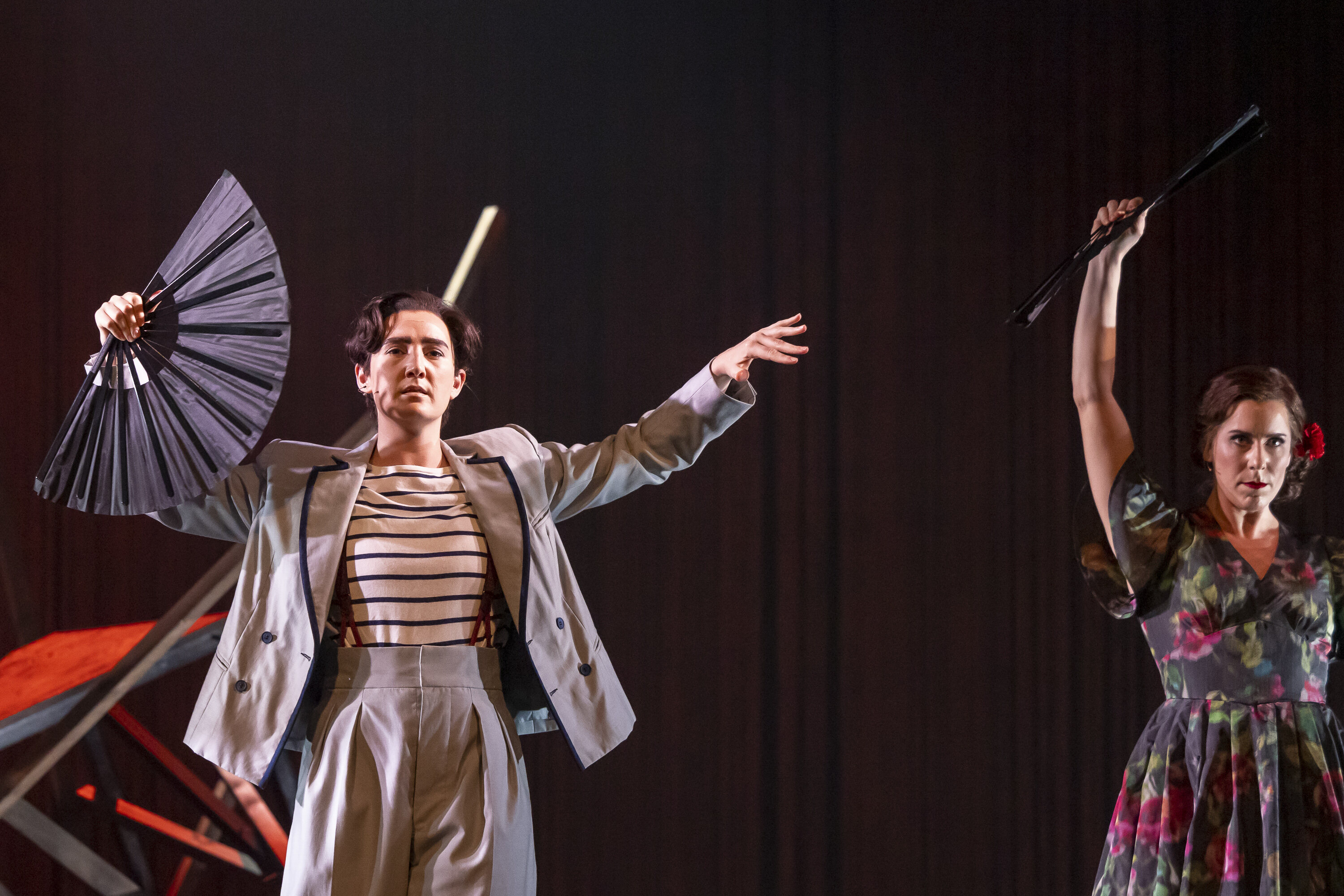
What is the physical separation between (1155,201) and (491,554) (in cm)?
129

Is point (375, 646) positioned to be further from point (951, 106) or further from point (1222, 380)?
point (951, 106)

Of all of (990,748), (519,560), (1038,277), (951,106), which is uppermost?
(951,106)

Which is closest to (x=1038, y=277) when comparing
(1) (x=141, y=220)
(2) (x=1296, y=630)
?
(2) (x=1296, y=630)

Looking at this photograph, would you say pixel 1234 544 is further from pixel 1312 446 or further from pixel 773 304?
pixel 773 304

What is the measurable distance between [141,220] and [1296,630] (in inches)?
110

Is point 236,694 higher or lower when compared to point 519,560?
lower

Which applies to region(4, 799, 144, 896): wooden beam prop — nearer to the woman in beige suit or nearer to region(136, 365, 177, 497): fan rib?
the woman in beige suit

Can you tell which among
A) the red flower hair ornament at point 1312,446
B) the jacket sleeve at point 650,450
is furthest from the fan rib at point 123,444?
the red flower hair ornament at point 1312,446

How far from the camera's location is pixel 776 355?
2100mm

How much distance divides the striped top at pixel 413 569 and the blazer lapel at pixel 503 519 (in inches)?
1.0

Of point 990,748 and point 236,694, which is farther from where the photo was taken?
point 990,748

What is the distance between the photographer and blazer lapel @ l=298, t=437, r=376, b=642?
6.24 ft

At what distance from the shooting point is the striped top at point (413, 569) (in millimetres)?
1915

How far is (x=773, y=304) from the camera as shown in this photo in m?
3.28
